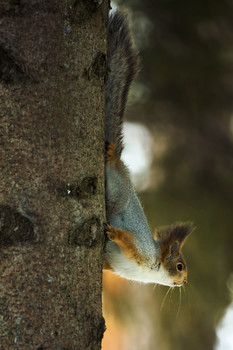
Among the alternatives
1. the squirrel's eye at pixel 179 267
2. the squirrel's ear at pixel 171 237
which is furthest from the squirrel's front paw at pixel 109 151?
the squirrel's eye at pixel 179 267

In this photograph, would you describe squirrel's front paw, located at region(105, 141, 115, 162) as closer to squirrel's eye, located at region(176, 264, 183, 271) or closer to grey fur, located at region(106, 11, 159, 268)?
grey fur, located at region(106, 11, 159, 268)

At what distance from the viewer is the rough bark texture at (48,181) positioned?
3.65ft

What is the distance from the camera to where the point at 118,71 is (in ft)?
6.35

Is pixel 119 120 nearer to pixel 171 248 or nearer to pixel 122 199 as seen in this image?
pixel 122 199

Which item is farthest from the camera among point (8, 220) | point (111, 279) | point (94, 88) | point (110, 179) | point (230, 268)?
point (111, 279)

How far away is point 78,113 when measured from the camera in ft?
4.18

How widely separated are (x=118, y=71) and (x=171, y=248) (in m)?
0.96

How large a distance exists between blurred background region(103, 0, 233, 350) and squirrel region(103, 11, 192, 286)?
44.2 inches

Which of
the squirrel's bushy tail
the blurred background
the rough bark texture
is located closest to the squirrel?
the squirrel's bushy tail

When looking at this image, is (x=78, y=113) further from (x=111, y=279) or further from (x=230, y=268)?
(x=111, y=279)

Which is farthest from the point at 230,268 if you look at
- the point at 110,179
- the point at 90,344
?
the point at 90,344

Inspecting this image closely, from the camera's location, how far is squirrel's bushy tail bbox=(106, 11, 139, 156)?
6.09ft

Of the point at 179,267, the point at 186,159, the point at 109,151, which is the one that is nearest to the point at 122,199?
the point at 109,151

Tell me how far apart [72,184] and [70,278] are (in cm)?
24
